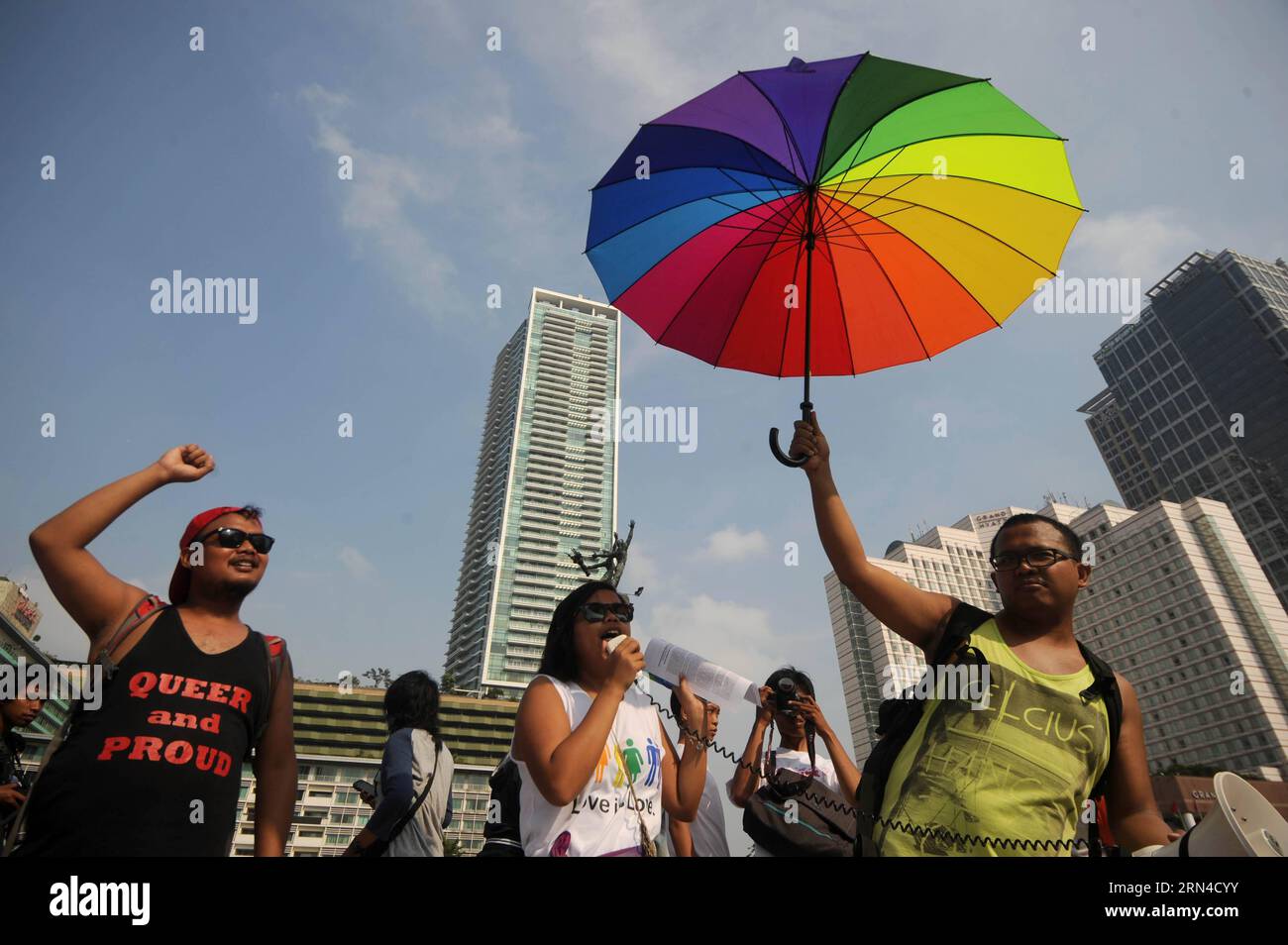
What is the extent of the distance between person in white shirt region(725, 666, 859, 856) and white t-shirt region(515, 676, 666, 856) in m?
1.28

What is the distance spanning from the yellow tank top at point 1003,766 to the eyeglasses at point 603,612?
135 centimetres

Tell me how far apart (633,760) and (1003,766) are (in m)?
1.39

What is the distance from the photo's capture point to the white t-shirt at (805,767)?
4406mm

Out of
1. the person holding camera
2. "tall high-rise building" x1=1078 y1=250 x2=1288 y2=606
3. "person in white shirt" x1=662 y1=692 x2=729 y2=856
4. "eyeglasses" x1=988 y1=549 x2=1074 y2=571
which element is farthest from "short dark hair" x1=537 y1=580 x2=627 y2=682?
"tall high-rise building" x1=1078 y1=250 x2=1288 y2=606

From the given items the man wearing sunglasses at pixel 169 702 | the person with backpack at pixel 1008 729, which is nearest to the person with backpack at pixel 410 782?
the man wearing sunglasses at pixel 169 702

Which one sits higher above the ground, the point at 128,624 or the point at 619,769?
the point at 128,624

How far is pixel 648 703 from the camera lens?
10.1ft

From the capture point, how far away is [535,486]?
125375 mm

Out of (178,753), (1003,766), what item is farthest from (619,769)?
(178,753)

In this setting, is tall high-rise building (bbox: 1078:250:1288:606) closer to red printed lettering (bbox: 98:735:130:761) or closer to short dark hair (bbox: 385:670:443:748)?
short dark hair (bbox: 385:670:443:748)

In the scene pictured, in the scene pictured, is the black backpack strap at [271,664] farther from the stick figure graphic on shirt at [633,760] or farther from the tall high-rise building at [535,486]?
the tall high-rise building at [535,486]

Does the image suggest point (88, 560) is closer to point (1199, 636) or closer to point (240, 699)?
point (240, 699)

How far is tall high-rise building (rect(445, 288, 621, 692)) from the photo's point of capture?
11700 cm
